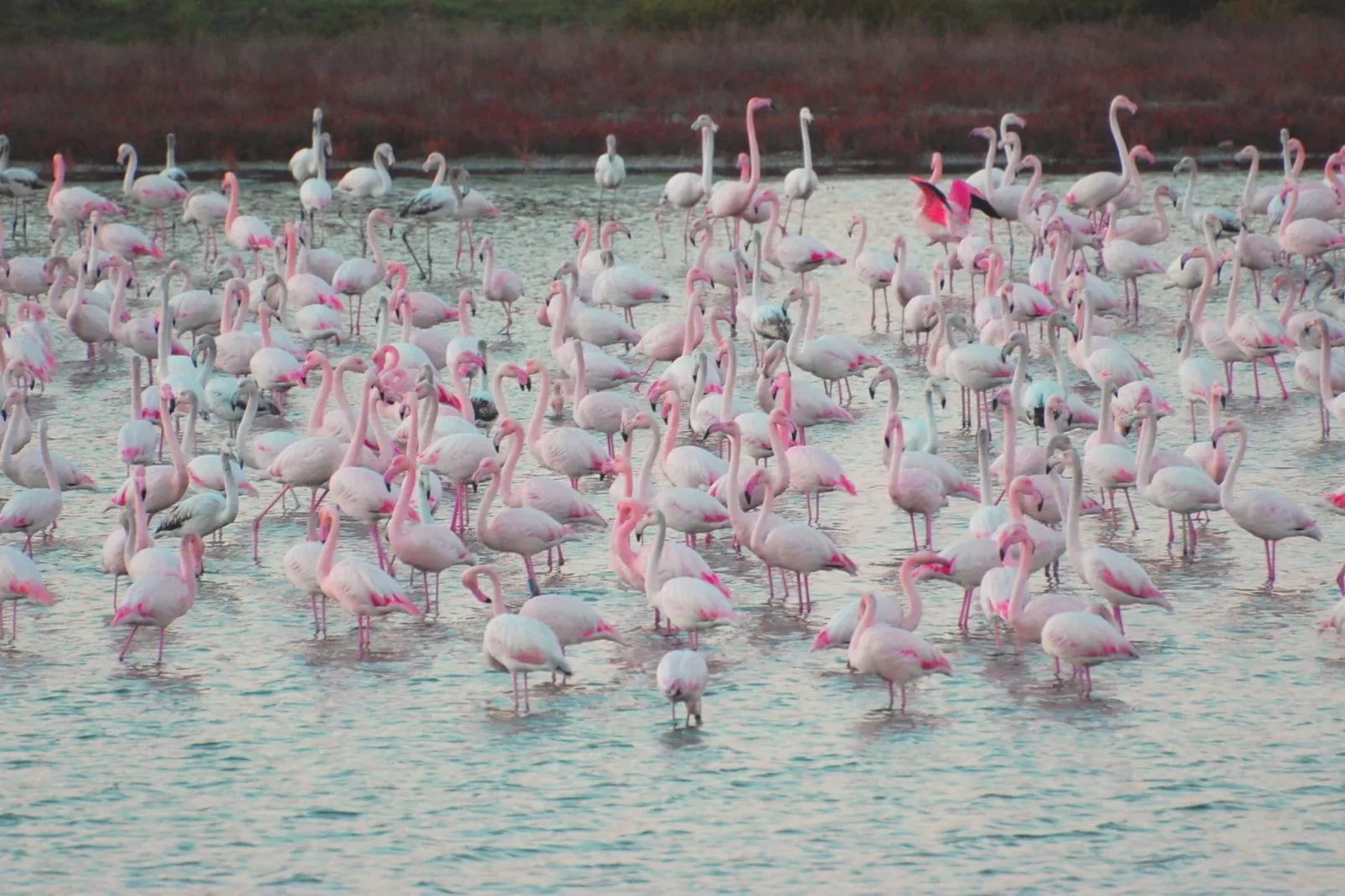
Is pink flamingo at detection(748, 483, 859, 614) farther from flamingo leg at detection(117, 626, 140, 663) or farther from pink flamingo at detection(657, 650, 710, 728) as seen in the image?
flamingo leg at detection(117, 626, 140, 663)

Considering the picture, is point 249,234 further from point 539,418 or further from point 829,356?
point 539,418

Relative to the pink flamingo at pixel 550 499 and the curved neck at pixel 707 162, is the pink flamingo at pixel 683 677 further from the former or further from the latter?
the curved neck at pixel 707 162

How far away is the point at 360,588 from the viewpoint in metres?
9.00

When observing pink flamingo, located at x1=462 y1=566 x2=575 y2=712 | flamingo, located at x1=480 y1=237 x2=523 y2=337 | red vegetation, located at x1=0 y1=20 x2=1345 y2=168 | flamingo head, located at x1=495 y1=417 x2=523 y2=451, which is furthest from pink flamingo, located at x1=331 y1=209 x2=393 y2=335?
red vegetation, located at x1=0 y1=20 x2=1345 y2=168

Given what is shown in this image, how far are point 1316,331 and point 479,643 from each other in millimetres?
6800

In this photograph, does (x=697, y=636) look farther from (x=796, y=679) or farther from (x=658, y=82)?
(x=658, y=82)

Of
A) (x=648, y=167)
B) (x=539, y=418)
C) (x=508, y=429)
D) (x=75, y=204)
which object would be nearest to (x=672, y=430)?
(x=539, y=418)

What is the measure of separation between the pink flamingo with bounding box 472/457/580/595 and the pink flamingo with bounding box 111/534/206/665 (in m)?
1.51

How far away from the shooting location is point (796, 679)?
884 centimetres

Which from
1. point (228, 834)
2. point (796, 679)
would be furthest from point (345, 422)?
point (228, 834)

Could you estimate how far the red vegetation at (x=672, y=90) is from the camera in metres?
28.4

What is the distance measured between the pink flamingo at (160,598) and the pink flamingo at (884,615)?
113 inches

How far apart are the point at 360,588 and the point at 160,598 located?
0.90 metres

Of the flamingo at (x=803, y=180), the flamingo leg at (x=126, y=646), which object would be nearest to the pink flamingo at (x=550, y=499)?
the flamingo leg at (x=126, y=646)
